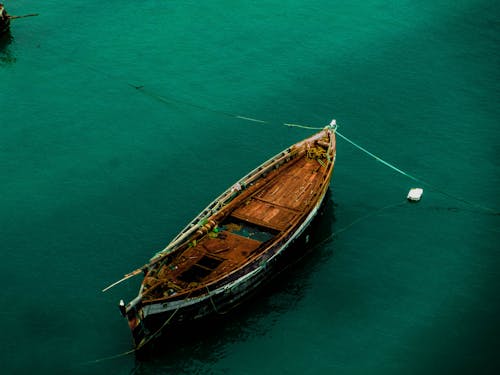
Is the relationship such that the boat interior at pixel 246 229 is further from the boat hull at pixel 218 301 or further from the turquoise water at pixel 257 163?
the turquoise water at pixel 257 163

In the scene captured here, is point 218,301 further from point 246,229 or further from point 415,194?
point 415,194

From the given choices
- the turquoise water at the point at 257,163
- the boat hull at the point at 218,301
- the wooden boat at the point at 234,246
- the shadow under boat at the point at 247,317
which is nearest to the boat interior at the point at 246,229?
the wooden boat at the point at 234,246

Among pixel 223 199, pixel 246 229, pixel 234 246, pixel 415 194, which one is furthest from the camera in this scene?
pixel 415 194

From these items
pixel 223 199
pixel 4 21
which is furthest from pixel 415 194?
pixel 4 21

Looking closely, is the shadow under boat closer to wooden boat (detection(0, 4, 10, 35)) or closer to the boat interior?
the boat interior

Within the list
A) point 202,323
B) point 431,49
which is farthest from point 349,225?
point 431,49
